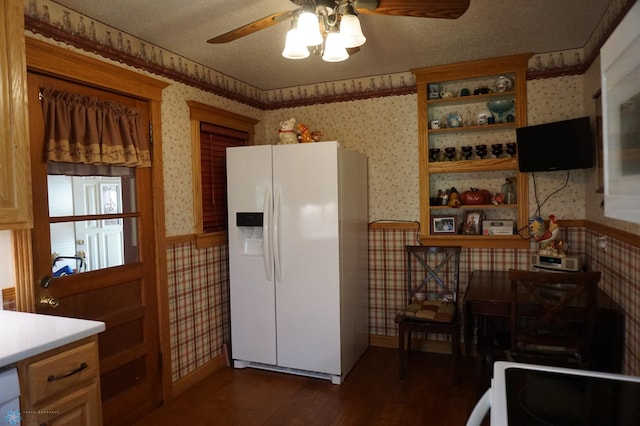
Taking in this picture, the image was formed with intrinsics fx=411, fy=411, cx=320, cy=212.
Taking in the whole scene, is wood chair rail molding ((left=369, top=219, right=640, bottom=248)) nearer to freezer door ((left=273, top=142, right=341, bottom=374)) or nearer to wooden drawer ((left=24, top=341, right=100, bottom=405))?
freezer door ((left=273, top=142, right=341, bottom=374))

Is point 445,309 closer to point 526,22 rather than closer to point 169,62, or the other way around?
point 526,22

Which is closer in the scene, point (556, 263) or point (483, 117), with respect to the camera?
point (556, 263)

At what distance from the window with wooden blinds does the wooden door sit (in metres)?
0.58

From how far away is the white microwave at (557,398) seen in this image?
83 centimetres

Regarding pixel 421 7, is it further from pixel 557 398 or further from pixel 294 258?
pixel 294 258

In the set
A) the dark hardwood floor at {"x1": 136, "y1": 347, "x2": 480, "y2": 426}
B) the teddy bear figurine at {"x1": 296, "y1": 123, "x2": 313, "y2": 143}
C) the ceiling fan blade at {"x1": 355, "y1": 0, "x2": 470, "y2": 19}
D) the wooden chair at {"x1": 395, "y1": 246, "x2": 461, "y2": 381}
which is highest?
the ceiling fan blade at {"x1": 355, "y1": 0, "x2": 470, "y2": 19}

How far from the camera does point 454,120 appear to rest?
10.9ft

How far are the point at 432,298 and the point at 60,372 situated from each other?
105 inches

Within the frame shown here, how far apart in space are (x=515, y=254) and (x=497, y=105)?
1.17 metres

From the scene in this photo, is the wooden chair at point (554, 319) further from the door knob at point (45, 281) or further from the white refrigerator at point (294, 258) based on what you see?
the door knob at point (45, 281)

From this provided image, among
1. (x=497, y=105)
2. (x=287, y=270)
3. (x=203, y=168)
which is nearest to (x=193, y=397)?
(x=287, y=270)

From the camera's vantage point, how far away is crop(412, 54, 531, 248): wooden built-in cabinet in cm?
315

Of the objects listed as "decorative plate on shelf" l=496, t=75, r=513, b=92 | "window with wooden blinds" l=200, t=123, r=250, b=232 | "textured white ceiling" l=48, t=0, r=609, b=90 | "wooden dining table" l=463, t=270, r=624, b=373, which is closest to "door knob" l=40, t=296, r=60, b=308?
"window with wooden blinds" l=200, t=123, r=250, b=232

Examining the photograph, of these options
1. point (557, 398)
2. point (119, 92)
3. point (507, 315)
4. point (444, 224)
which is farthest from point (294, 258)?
point (557, 398)
